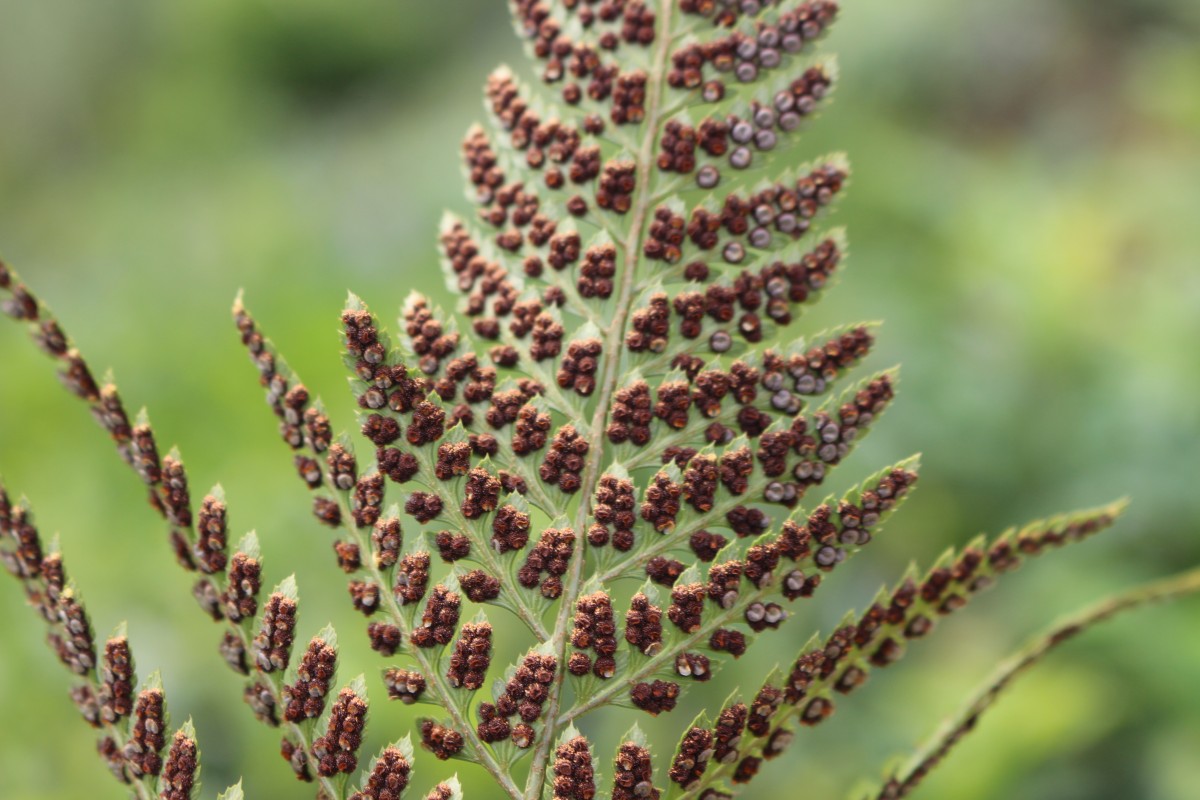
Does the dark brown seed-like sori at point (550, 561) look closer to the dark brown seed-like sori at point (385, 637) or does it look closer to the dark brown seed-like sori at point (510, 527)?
the dark brown seed-like sori at point (510, 527)

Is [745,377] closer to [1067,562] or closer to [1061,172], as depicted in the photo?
[1067,562]

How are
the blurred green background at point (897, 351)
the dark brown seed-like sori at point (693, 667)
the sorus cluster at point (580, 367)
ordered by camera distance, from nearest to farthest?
1. the dark brown seed-like sori at point (693, 667)
2. the sorus cluster at point (580, 367)
3. the blurred green background at point (897, 351)

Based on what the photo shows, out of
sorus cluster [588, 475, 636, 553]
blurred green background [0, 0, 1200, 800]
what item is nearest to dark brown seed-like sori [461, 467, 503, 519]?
sorus cluster [588, 475, 636, 553]

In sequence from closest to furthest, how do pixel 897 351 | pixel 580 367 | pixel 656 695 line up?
pixel 656 695, pixel 580 367, pixel 897 351

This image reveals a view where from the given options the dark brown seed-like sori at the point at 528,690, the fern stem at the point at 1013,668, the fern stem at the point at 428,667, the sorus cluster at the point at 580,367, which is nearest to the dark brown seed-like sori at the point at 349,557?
the fern stem at the point at 428,667

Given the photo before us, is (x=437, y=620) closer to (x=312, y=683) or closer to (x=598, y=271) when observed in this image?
(x=312, y=683)

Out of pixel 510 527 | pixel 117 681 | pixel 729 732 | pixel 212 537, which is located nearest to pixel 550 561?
pixel 510 527

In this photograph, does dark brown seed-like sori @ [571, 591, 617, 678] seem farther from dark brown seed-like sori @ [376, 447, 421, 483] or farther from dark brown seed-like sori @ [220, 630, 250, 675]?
dark brown seed-like sori @ [220, 630, 250, 675]
